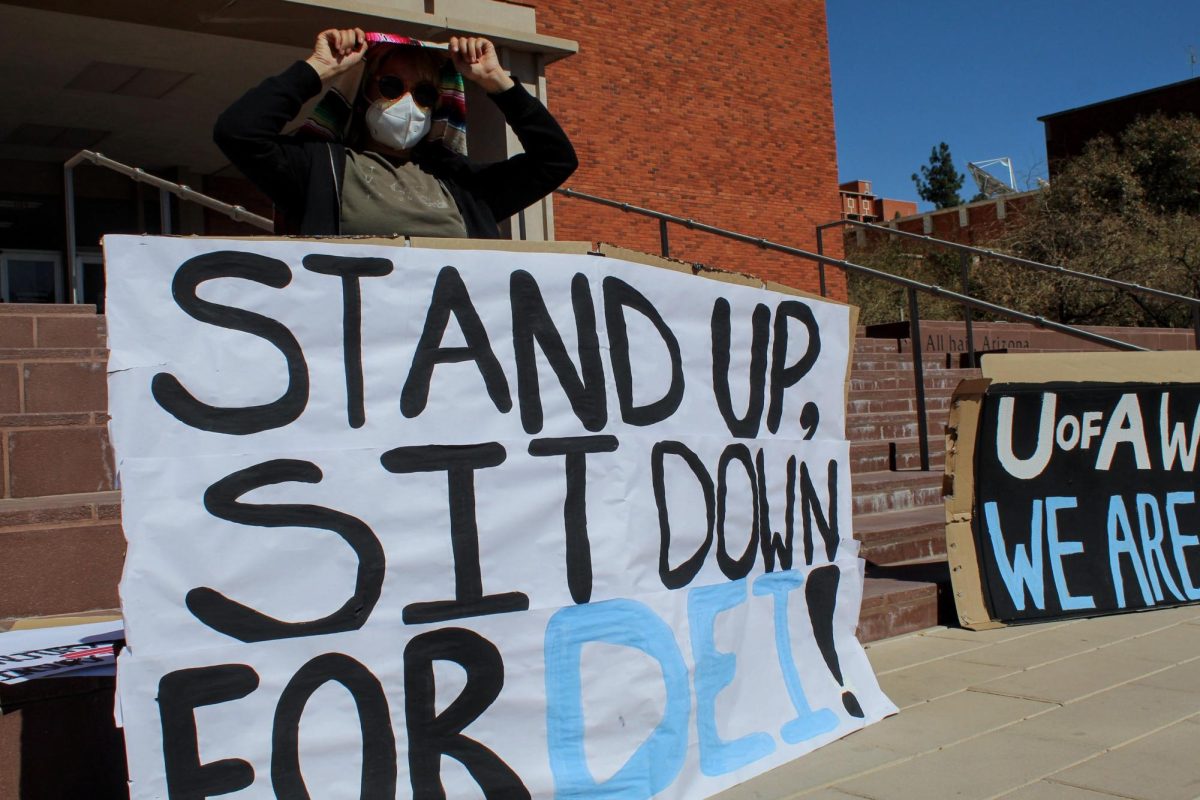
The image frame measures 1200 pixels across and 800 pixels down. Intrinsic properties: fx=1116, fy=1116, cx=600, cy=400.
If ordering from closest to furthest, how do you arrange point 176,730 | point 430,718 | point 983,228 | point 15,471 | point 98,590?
point 176,730, point 430,718, point 98,590, point 15,471, point 983,228

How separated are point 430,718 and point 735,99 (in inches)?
761

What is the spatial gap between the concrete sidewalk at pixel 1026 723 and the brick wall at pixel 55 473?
215 cm

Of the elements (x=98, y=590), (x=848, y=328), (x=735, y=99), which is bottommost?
(x=98, y=590)

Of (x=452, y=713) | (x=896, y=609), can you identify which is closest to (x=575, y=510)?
(x=452, y=713)

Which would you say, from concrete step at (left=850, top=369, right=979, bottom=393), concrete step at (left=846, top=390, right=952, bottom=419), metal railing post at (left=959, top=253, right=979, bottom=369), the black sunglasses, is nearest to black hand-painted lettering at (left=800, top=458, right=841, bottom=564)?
the black sunglasses

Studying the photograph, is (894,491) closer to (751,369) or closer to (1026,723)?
(1026,723)

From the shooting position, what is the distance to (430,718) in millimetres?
2627

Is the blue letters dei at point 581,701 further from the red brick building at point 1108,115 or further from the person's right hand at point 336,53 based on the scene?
the red brick building at point 1108,115

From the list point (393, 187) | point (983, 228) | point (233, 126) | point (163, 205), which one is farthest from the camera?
point (983, 228)

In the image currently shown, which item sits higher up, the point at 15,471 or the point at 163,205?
the point at 163,205

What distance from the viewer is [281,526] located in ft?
8.22

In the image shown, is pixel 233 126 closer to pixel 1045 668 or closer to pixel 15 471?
pixel 15 471

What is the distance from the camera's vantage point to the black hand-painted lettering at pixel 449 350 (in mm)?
2719

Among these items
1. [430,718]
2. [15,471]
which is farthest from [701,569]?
[15,471]
